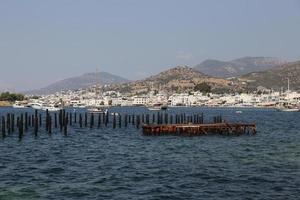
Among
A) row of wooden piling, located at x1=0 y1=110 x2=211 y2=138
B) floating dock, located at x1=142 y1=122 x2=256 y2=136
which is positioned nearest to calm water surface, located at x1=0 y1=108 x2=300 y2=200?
row of wooden piling, located at x1=0 y1=110 x2=211 y2=138

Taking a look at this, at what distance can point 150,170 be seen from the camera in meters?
36.4

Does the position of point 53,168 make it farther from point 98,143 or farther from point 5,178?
point 98,143

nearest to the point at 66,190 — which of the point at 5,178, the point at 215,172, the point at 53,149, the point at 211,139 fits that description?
the point at 5,178

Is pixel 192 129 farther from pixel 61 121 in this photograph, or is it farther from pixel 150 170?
pixel 150 170

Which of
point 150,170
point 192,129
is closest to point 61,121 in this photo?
point 192,129

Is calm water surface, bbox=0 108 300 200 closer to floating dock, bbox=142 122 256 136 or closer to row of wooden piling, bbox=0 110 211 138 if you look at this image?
row of wooden piling, bbox=0 110 211 138

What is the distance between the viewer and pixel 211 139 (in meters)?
64.3

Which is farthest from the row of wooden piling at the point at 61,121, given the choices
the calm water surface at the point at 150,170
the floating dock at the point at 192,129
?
the floating dock at the point at 192,129

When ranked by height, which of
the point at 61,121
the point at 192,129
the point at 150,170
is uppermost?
the point at 61,121

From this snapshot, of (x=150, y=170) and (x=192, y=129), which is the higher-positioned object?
(x=192, y=129)

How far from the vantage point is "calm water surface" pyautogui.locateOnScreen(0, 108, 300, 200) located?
28.0 metres

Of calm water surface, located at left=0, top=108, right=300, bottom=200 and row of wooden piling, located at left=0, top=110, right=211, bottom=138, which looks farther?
row of wooden piling, located at left=0, top=110, right=211, bottom=138

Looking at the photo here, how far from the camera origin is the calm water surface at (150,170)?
1104 inches

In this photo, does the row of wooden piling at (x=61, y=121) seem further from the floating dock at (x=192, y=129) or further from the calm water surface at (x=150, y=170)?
the floating dock at (x=192, y=129)
